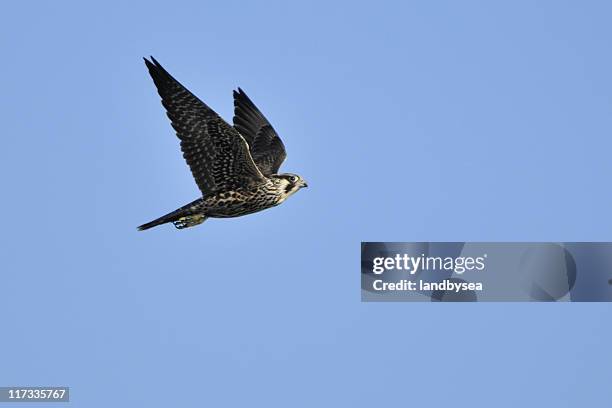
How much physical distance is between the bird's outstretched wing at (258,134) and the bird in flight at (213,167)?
1.57 metres

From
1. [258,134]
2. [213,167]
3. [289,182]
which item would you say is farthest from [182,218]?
[258,134]

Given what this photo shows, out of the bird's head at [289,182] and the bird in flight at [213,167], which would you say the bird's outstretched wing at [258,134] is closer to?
the bird's head at [289,182]

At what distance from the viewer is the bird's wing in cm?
A: 2255

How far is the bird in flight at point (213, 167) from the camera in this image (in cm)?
2259

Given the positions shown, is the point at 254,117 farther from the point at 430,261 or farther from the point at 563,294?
the point at 563,294

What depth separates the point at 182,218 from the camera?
23.1 meters

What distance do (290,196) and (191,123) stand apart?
1.97 metres

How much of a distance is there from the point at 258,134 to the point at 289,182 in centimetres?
304

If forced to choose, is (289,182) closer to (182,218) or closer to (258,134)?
(182,218)

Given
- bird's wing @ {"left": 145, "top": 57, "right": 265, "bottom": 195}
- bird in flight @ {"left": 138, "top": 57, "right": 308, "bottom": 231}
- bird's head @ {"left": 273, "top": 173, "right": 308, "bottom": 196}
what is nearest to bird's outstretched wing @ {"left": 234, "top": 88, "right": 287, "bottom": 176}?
bird's head @ {"left": 273, "top": 173, "right": 308, "bottom": 196}

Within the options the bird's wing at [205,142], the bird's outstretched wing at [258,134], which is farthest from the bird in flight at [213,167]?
the bird's outstretched wing at [258,134]

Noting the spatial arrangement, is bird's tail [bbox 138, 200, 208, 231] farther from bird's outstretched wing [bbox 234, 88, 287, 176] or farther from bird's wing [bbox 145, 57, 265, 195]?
bird's outstretched wing [bbox 234, 88, 287, 176]

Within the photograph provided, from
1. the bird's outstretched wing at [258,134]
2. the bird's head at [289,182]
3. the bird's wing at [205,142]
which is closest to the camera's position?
the bird's wing at [205,142]

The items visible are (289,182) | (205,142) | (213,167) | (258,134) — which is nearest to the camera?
(205,142)
